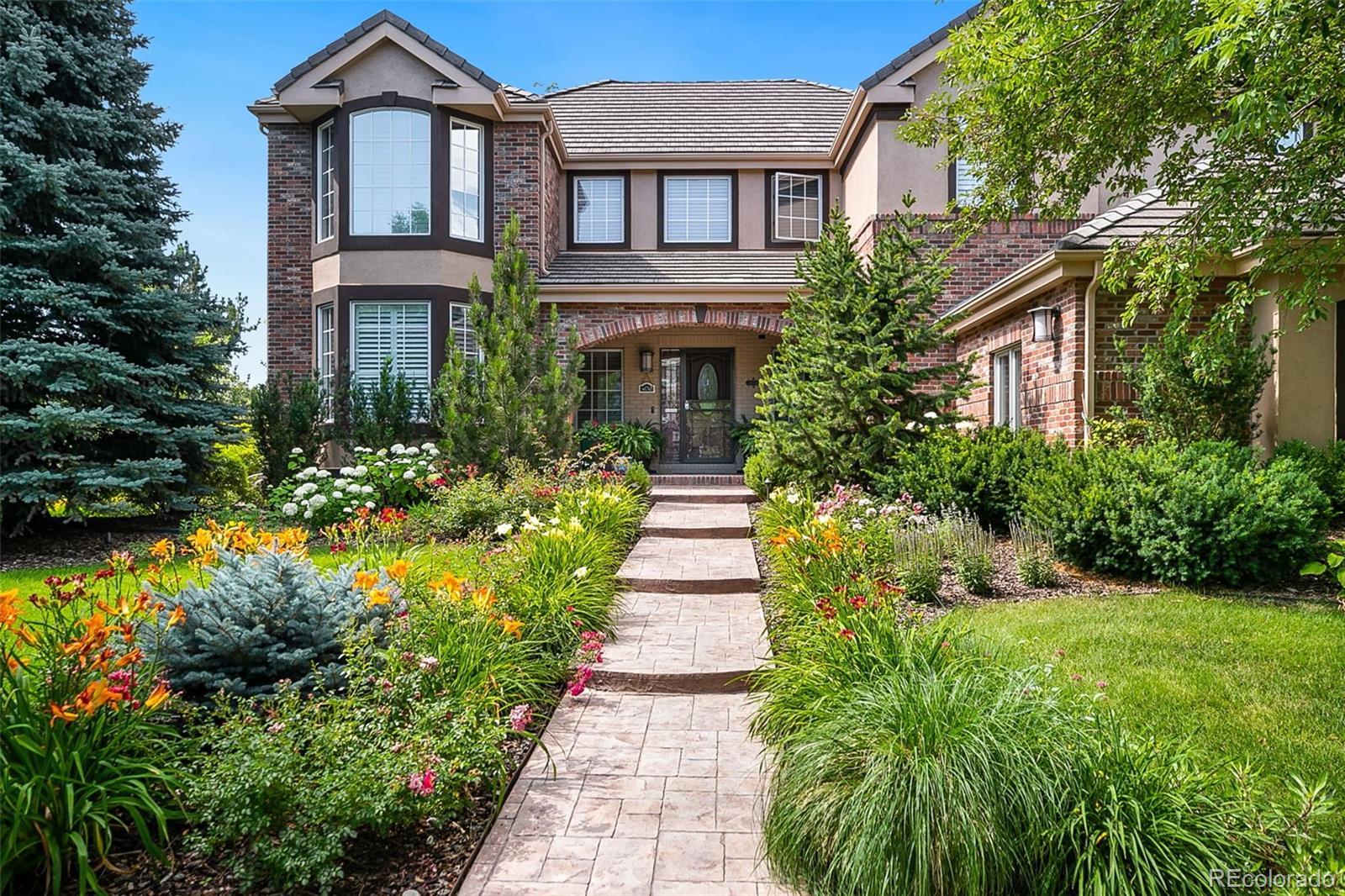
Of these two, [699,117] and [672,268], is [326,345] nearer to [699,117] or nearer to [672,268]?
[672,268]

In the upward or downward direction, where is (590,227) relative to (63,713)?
upward

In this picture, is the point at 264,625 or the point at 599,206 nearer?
the point at 264,625

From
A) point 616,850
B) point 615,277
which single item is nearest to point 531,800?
point 616,850

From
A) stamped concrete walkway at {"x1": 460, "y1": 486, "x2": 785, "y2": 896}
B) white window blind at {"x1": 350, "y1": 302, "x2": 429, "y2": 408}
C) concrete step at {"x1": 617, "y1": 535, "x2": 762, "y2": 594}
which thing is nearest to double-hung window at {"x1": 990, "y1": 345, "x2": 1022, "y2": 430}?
concrete step at {"x1": 617, "y1": 535, "x2": 762, "y2": 594}

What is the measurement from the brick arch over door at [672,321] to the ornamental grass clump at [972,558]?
8.63 m

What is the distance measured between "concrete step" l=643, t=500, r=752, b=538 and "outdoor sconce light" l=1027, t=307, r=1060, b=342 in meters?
4.21

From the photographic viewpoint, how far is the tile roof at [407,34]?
13.7m

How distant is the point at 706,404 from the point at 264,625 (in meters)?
13.5

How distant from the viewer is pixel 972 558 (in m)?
6.66

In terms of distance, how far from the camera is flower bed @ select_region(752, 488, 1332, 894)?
8.41ft

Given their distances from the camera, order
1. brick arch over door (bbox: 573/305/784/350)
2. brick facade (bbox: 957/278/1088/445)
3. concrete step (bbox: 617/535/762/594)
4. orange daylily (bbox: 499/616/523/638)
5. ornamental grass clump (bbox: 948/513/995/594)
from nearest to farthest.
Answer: orange daylily (bbox: 499/616/523/638)
ornamental grass clump (bbox: 948/513/995/594)
concrete step (bbox: 617/535/762/594)
brick facade (bbox: 957/278/1088/445)
brick arch over door (bbox: 573/305/784/350)

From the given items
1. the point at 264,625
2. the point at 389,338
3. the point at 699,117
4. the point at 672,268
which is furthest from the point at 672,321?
the point at 264,625

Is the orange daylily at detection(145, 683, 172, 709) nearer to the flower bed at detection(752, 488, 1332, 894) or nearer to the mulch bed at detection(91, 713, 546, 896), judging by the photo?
the mulch bed at detection(91, 713, 546, 896)

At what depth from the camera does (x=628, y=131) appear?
57.9 ft
